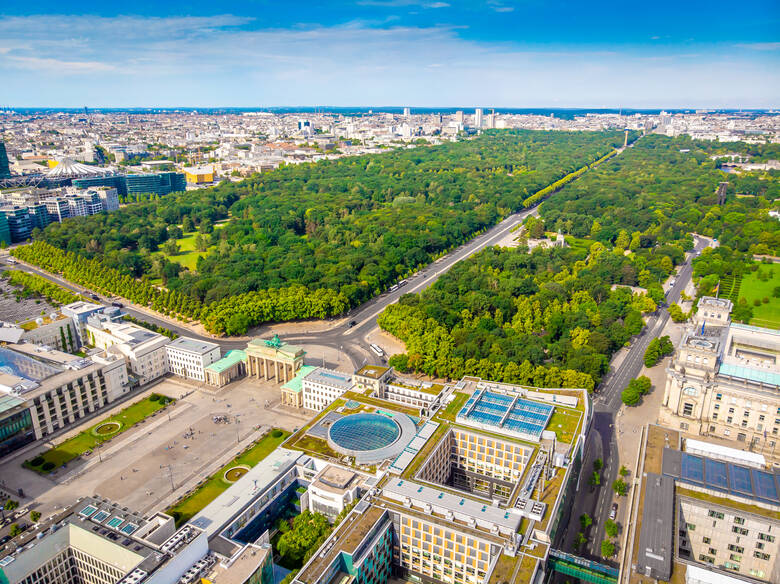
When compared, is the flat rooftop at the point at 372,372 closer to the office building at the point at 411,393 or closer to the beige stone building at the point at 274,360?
the office building at the point at 411,393

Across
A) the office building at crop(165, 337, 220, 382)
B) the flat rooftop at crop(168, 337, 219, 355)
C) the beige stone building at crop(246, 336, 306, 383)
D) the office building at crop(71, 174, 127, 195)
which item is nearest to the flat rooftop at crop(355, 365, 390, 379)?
the beige stone building at crop(246, 336, 306, 383)

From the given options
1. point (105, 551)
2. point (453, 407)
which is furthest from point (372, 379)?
point (105, 551)

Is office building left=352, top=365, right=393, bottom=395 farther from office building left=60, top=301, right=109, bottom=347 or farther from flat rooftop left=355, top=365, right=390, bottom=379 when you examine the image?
office building left=60, top=301, right=109, bottom=347

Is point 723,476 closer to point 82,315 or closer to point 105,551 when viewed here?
point 105,551

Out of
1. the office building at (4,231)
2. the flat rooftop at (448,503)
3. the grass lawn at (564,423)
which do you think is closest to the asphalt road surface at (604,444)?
the grass lawn at (564,423)

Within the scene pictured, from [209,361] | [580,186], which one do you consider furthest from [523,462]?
[580,186]

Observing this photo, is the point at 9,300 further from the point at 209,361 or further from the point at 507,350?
the point at 507,350

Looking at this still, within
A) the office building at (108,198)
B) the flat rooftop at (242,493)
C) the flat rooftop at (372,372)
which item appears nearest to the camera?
the flat rooftop at (242,493)
